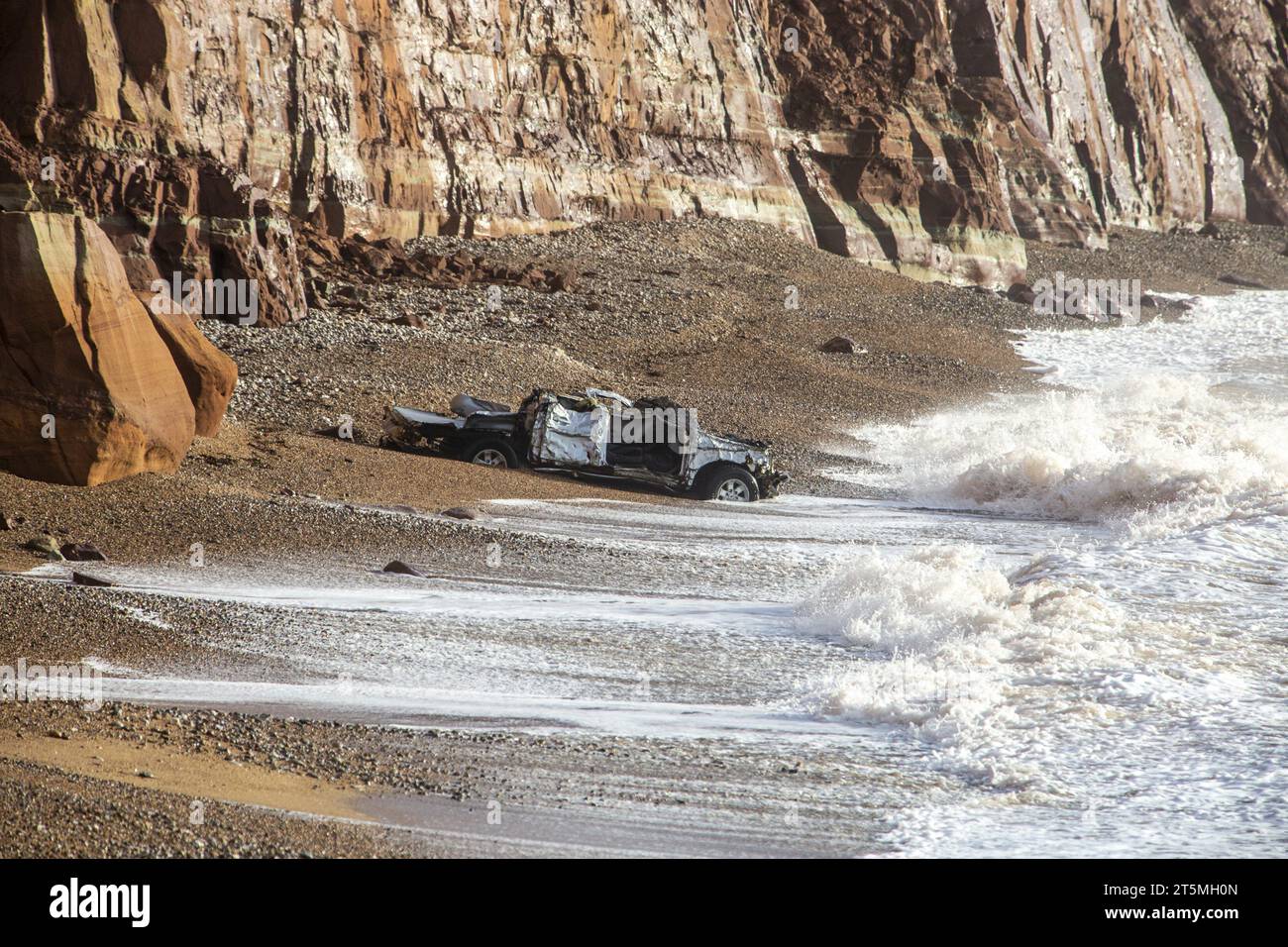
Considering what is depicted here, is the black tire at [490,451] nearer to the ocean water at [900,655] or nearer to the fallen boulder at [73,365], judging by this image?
the ocean water at [900,655]

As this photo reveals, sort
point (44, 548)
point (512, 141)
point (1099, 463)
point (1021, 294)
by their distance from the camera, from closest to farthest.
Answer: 1. point (44, 548)
2. point (1099, 463)
3. point (512, 141)
4. point (1021, 294)

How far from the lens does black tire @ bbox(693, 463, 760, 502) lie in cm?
1952

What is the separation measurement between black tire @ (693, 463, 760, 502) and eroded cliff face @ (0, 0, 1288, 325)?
1150 cm

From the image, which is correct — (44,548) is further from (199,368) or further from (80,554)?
(199,368)

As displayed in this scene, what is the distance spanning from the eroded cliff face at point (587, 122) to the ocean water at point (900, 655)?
14.5 m

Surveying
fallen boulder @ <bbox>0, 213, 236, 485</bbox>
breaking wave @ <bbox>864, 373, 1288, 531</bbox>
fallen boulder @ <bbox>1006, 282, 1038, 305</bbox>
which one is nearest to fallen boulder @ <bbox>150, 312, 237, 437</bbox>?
fallen boulder @ <bbox>0, 213, 236, 485</bbox>

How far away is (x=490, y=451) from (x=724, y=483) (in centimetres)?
343

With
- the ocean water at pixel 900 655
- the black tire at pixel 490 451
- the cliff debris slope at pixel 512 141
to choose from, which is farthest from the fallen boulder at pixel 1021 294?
the black tire at pixel 490 451

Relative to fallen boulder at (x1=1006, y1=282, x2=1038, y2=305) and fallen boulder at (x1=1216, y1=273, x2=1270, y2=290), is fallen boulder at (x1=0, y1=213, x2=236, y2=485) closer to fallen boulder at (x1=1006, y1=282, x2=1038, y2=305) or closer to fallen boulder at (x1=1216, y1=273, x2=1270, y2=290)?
fallen boulder at (x1=1006, y1=282, x2=1038, y2=305)

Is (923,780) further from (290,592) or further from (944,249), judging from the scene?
(944,249)

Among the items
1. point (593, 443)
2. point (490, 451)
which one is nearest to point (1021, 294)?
point (593, 443)

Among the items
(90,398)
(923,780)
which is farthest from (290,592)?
(923,780)

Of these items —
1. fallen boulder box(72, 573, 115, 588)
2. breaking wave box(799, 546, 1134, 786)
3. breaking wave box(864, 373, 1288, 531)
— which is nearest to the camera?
breaking wave box(799, 546, 1134, 786)

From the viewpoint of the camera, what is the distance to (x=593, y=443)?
63.8 feet
